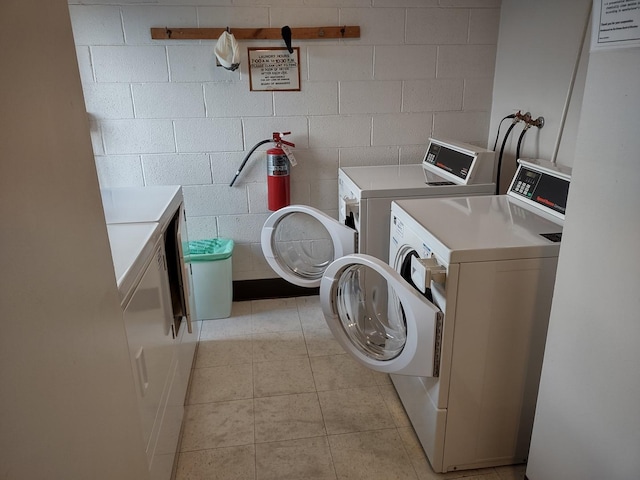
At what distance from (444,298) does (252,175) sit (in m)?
1.88

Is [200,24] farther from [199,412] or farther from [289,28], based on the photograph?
[199,412]

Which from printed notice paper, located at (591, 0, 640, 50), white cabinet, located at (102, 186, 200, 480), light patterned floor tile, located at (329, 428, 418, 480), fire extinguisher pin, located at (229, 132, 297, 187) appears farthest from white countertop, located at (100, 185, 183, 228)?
printed notice paper, located at (591, 0, 640, 50)

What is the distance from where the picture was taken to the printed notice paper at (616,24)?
1.06m

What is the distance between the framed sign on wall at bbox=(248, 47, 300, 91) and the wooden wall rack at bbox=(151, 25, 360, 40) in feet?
0.27

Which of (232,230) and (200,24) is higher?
(200,24)

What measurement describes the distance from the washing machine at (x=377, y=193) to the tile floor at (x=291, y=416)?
47cm

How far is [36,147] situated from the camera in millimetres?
659

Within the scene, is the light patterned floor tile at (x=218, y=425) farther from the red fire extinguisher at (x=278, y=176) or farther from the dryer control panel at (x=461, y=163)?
the dryer control panel at (x=461, y=163)

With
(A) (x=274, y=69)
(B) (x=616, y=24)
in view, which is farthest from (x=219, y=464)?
(A) (x=274, y=69)

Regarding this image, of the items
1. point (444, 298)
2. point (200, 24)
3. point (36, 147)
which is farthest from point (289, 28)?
point (36, 147)

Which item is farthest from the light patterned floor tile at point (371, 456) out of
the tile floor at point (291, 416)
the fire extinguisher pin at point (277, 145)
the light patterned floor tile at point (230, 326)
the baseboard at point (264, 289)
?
the fire extinguisher pin at point (277, 145)

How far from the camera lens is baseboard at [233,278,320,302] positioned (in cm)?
341

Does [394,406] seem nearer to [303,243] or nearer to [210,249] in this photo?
[303,243]

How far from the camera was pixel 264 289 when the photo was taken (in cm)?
343
